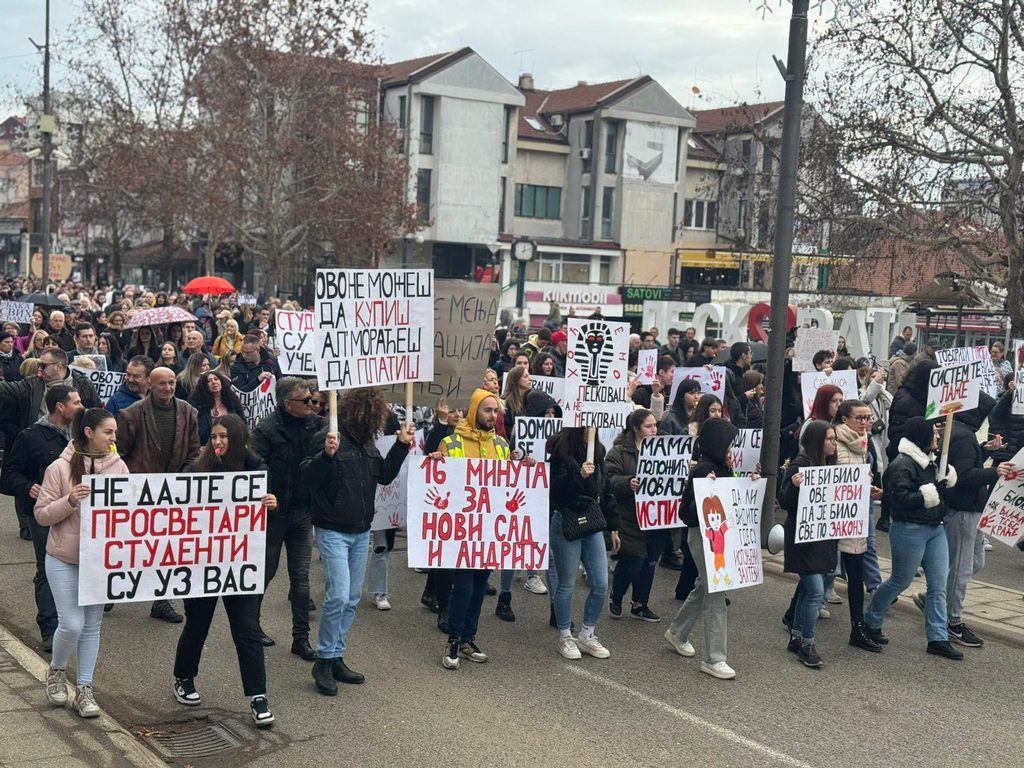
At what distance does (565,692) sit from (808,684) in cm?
165

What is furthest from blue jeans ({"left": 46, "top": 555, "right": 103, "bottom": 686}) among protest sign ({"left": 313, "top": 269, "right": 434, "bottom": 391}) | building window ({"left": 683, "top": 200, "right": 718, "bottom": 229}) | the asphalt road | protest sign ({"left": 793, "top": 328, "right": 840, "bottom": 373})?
building window ({"left": 683, "top": 200, "right": 718, "bottom": 229})

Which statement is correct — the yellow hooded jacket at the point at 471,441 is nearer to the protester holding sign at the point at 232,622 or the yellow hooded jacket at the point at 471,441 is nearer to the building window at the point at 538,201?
the protester holding sign at the point at 232,622

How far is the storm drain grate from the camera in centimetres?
641

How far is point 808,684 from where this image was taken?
804cm

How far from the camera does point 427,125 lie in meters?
56.3

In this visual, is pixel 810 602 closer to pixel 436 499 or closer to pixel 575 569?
pixel 575 569

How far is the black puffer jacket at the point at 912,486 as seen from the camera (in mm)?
→ 8586

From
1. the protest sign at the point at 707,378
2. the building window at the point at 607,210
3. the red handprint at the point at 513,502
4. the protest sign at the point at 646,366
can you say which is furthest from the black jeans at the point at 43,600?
the building window at the point at 607,210

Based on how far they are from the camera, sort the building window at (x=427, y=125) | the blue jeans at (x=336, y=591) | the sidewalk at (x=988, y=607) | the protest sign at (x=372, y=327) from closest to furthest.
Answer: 1. the blue jeans at (x=336, y=591)
2. the protest sign at (x=372, y=327)
3. the sidewalk at (x=988, y=607)
4. the building window at (x=427, y=125)

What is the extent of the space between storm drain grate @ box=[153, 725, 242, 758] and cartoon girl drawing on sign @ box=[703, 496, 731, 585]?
3318 millimetres

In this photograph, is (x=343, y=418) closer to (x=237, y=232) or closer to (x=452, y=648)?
(x=452, y=648)

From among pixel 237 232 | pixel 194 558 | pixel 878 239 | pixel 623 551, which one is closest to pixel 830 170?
pixel 878 239

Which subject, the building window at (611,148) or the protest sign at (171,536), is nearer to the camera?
the protest sign at (171,536)

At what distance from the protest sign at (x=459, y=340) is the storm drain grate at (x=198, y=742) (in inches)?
156
